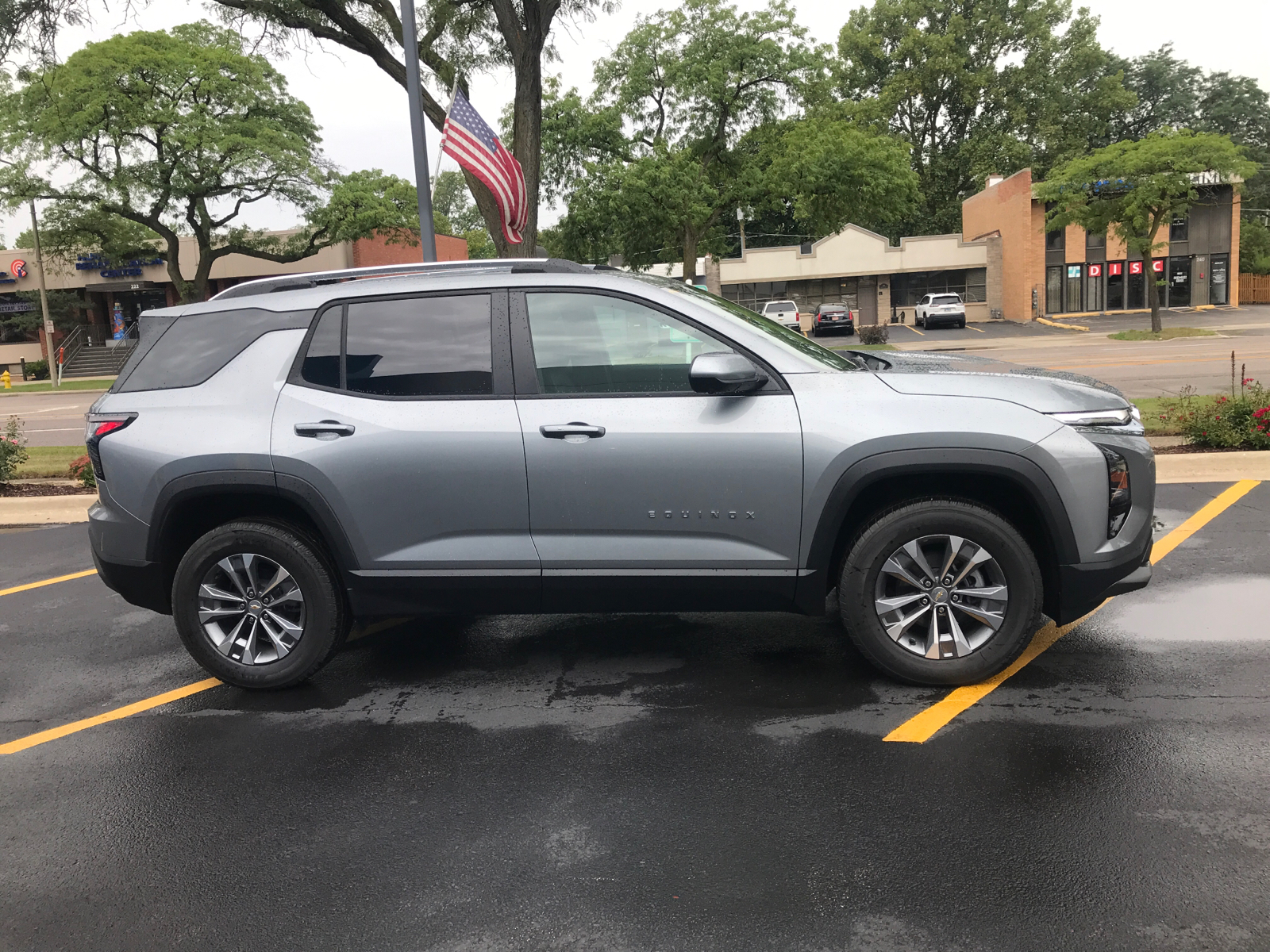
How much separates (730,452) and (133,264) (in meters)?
49.3

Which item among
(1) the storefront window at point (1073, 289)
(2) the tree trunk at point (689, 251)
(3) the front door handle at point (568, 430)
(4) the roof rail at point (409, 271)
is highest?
(2) the tree trunk at point (689, 251)

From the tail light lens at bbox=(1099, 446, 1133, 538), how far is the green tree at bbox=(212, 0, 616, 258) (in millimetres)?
8993

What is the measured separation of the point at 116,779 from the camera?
3.98m

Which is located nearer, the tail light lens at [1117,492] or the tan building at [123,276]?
the tail light lens at [1117,492]

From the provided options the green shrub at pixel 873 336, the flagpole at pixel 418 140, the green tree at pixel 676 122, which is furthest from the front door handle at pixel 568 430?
the green shrub at pixel 873 336

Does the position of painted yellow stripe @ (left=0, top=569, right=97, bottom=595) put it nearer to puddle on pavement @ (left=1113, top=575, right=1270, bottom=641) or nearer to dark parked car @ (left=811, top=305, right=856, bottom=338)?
puddle on pavement @ (left=1113, top=575, right=1270, bottom=641)

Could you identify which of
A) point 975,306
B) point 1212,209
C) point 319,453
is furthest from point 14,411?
point 1212,209

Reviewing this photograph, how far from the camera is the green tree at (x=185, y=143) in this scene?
109 feet

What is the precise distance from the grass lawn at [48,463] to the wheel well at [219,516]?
7.44 metres

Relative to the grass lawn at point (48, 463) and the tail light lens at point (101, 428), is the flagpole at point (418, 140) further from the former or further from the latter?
the tail light lens at point (101, 428)

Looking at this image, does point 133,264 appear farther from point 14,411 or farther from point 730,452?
point 730,452

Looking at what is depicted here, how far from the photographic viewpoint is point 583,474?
427 cm

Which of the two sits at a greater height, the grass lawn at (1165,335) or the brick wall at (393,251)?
the brick wall at (393,251)

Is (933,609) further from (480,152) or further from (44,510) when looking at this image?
(44,510)
